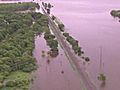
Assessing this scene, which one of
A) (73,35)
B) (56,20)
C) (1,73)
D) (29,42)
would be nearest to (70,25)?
(56,20)

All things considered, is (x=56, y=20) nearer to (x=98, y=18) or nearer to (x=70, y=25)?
(x=70, y=25)

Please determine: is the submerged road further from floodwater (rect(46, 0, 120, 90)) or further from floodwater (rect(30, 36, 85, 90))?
floodwater (rect(46, 0, 120, 90))

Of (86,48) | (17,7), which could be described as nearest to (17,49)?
(86,48)

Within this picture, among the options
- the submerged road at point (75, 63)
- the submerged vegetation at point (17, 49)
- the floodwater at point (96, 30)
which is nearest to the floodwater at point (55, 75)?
the submerged road at point (75, 63)

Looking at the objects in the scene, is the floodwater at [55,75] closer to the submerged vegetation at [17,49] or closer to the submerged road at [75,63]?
the submerged road at [75,63]

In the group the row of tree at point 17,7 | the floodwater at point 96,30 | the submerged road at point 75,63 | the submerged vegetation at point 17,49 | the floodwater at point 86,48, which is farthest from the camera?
the row of tree at point 17,7

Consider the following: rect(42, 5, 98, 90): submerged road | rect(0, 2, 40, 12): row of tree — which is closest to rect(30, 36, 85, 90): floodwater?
rect(42, 5, 98, 90): submerged road

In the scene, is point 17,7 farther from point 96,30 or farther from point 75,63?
point 75,63
